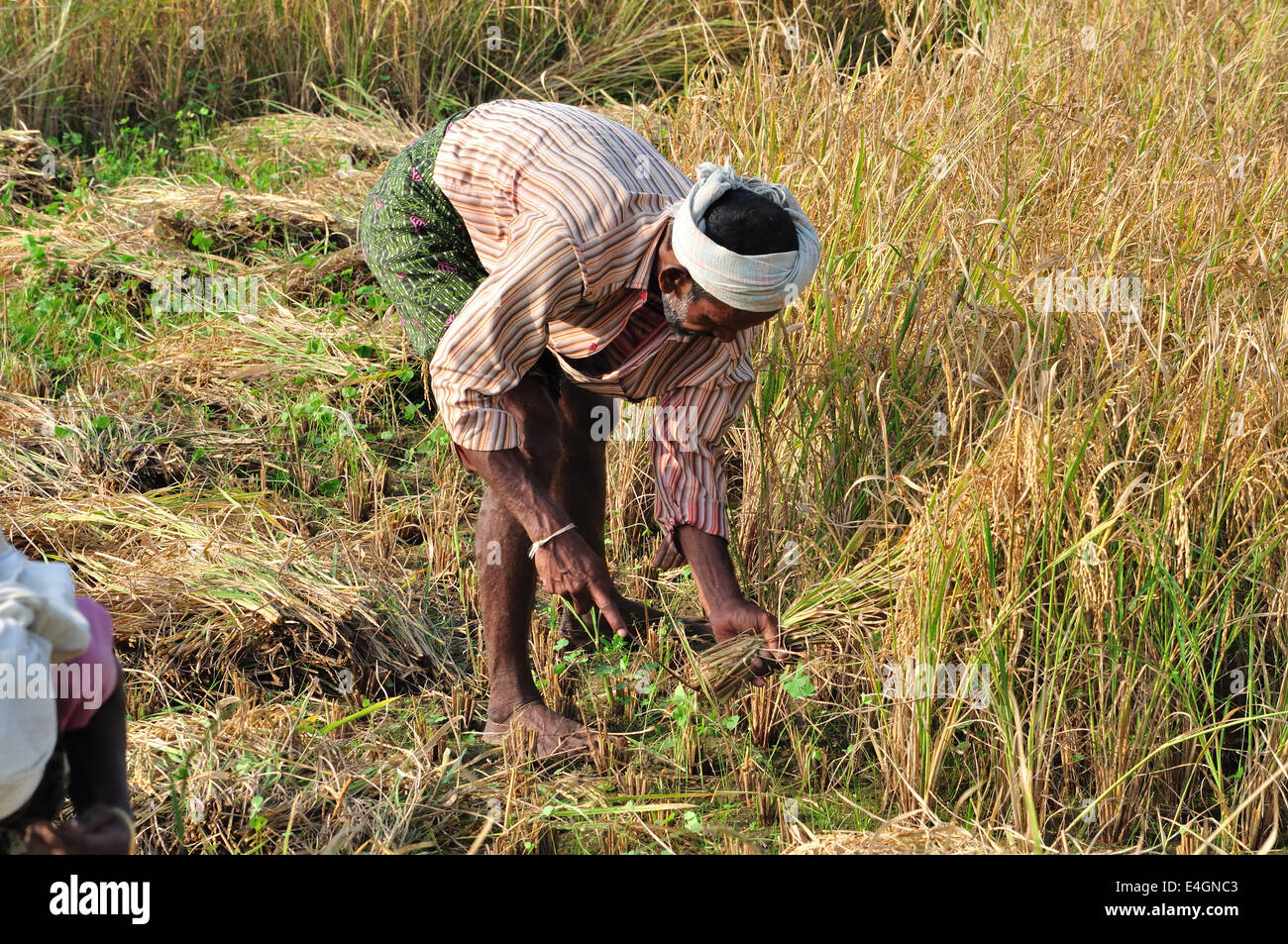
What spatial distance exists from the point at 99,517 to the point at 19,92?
9.59 ft

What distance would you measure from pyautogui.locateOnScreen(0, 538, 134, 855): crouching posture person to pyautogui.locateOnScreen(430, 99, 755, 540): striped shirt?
818mm

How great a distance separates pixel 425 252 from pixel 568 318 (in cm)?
36

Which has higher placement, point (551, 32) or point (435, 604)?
point (551, 32)

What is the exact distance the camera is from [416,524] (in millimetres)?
3287

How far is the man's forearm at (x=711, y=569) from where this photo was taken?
248 cm

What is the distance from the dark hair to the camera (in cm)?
217

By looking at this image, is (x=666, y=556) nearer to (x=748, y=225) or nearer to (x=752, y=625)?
(x=752, y=625)

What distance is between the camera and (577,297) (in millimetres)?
2307

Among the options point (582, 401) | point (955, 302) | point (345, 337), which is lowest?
point (345, 337)

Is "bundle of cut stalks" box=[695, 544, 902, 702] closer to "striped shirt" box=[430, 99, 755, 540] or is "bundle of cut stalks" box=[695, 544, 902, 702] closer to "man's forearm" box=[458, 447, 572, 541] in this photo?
"striped shirt" box=[430, 99, 755, 540]

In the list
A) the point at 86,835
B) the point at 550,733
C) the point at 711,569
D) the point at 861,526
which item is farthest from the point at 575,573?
the point at 86,835

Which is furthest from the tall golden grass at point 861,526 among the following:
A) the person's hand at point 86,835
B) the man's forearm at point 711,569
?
the person's hand at point 86,835

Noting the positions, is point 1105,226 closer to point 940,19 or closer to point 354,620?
point 354,620

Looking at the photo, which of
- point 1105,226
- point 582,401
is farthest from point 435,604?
point 1105,226
